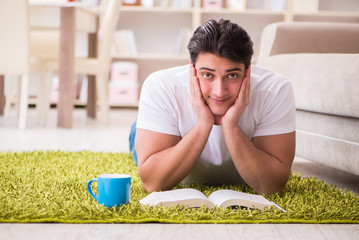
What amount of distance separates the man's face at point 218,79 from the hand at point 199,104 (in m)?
0.01

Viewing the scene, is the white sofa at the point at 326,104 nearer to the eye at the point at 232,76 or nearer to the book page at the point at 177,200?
the eye at the point at 232,76

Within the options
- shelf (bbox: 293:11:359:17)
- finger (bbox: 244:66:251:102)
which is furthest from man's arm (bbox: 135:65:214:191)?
shelf (bbox: 293:11:359:17)

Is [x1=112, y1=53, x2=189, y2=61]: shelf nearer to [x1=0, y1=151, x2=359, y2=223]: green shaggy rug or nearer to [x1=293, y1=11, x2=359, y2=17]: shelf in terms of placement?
[x1=293, y1=11, x2=359, y2=17]: shelf

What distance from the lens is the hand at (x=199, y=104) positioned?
1.40 metres

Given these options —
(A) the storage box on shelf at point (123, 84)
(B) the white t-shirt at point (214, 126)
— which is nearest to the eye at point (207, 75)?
(B) the white t-shirt at point (214, 126)

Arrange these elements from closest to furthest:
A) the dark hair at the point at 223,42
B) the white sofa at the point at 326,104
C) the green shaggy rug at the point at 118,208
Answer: the green shaggy rug at the point at 118,208
the dark hair at the point at 223,42
the white sofa at the point at 326,104

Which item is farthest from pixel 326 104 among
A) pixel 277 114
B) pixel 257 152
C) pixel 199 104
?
pixel 199 104

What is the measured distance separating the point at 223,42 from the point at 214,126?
251 millimetres

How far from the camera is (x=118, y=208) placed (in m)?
1.26

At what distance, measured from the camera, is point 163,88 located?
149cm

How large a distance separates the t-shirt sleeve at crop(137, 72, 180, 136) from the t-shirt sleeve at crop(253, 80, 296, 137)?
0.24 meters

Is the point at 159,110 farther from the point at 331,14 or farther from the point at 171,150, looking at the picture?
the point at 331,14

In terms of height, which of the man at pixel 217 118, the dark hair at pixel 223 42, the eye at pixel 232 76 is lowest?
the man at pixel 217 118

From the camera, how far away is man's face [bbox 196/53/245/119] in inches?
52.9
